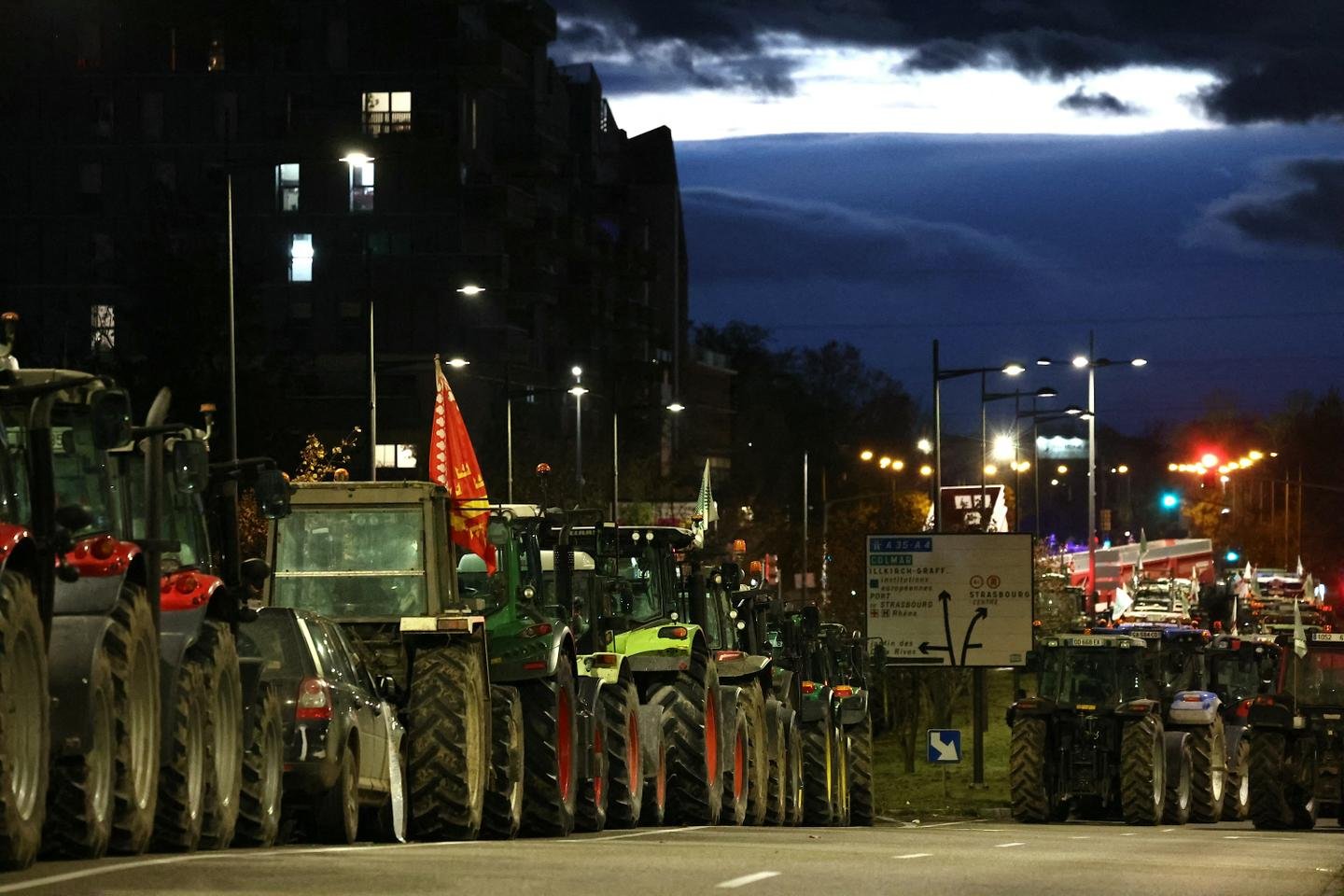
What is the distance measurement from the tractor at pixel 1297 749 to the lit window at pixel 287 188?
193ft

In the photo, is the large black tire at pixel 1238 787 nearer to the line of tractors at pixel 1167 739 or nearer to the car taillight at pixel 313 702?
the line of tractors at pixel 1167 739

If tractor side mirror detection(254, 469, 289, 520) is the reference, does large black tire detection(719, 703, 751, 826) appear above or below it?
below

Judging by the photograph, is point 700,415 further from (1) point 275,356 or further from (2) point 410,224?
(1) point 275,356

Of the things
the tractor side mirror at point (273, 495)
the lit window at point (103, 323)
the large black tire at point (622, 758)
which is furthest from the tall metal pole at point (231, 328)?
the lit window at point (103, 323)

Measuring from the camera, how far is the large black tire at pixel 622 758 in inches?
1019

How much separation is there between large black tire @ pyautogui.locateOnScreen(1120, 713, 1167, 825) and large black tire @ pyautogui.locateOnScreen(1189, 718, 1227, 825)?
48.3 inches

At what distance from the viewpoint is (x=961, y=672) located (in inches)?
2854

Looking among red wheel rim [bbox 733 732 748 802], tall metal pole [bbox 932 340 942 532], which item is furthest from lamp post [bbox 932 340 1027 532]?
red wheel rim [bbox 733 732 748 802]

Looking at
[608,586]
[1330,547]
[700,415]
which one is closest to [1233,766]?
[608,586]

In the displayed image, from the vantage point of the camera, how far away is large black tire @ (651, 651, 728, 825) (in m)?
28.1

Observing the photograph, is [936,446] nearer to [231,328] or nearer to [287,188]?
[231,328]

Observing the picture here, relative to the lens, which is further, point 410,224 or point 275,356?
point 410,224

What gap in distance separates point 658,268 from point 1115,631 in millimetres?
89976

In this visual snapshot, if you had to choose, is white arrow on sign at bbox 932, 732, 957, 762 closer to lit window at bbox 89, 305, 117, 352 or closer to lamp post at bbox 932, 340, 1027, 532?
lamp post at bbox 932, 340, 1027, 532
